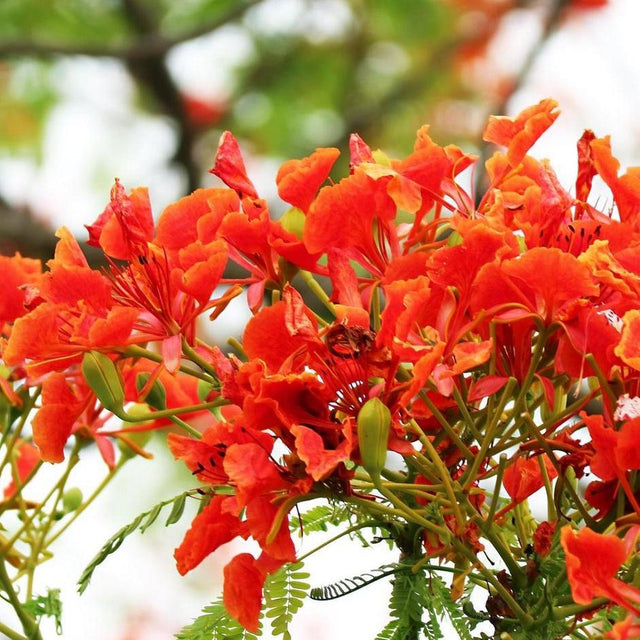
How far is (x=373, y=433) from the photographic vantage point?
64 cm

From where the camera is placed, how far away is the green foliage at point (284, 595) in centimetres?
77

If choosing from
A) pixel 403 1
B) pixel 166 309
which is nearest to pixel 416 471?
pixel 166 309

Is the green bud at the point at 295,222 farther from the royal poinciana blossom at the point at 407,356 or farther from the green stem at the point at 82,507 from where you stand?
the green stem at the point at 82,507

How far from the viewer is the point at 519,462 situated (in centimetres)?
78

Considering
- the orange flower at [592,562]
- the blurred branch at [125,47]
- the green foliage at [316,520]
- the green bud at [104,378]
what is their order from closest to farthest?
the orange flower at [592,562] → the green bud at [104,378] → the green foliage at [316,520] → the blurred branch at [125,47]

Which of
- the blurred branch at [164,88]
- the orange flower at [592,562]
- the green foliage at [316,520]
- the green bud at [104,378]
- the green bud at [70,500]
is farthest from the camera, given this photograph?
the blurred branch at [164,88]

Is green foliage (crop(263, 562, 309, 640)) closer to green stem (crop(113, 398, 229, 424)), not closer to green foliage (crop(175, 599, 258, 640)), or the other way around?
green foliage (crop(175, 599, 258, 640))

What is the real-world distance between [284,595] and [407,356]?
0.74 feet

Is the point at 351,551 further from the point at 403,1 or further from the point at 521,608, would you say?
the point at 403,1

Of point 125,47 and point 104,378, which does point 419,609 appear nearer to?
point 104,378

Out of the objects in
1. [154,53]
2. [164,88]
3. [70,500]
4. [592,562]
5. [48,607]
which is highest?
[164,88]

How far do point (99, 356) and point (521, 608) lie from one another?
312mm

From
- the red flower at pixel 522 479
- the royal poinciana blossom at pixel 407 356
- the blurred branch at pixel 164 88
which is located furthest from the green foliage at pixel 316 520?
the blurred branch at pixel 164 88

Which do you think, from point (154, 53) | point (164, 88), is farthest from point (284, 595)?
point (164, 88)
